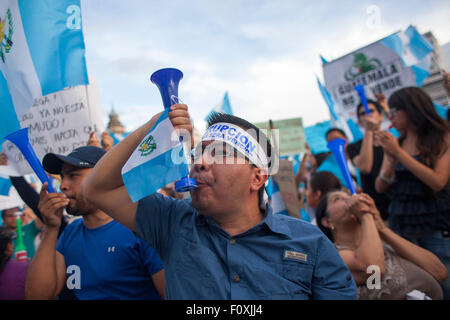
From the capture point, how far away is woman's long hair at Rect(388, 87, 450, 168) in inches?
104

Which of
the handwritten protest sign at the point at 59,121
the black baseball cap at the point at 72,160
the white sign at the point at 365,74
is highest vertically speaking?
the white sign at the point at 365,74

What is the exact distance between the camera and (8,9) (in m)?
1.91

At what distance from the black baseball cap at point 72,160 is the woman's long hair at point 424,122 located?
2.67 metres

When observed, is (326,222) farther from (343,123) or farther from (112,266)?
(343,123)

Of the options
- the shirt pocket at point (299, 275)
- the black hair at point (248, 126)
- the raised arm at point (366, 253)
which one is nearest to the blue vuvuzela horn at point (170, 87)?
the black hair at point (248, 126)

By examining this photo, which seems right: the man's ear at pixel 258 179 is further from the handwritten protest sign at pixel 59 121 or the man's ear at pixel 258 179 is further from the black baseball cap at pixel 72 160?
the handwritten protest sign at pixel 59 121

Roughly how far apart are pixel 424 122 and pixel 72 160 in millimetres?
2879

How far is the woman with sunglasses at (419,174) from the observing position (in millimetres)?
2525

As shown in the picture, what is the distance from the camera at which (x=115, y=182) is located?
1548mm

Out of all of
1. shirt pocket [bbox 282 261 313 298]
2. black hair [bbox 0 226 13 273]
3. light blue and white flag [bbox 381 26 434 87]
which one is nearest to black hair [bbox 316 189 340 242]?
shirt pocket [bbox 282 261 313 298]

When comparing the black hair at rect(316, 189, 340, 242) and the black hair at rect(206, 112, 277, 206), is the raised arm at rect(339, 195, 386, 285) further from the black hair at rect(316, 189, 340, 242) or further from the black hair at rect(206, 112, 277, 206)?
the black hair at rect(206, 112, 277, 206)

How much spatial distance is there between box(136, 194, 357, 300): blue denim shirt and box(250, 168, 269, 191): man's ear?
20 centimetres

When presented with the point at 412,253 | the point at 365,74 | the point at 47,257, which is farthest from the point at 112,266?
the point at 365,74

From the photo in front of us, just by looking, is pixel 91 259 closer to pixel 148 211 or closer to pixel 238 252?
pixel 148 211
